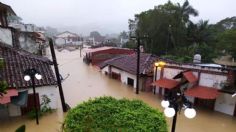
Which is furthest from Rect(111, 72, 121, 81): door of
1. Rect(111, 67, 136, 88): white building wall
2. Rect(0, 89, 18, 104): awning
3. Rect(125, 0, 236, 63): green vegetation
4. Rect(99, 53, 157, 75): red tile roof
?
Rect(0, 89, 18, 104): awning

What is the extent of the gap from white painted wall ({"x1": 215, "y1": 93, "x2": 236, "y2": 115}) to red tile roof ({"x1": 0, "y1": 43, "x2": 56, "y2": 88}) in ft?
39.2

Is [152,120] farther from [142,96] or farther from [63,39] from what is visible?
[63,39]

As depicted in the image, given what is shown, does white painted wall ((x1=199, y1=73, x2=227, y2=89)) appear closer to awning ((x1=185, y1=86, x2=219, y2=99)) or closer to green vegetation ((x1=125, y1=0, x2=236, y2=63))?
awning ((x1=185, y1=86, x2=219, y2=99))

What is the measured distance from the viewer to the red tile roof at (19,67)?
46.6 feet

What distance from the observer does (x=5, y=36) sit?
→ 1878cm

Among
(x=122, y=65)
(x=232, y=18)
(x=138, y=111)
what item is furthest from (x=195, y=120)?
(x=232, y=18)

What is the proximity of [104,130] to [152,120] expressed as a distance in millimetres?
1946

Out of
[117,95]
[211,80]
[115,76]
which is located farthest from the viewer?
[115,76]

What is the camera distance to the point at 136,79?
21.6m

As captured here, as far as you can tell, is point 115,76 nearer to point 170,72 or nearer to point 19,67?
point 170,72

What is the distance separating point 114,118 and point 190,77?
9.31 m

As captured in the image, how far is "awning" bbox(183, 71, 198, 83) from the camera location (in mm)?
15922

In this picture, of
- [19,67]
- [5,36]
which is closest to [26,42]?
A: [5,36]

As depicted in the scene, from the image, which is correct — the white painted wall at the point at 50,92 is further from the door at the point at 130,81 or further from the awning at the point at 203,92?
the awning at the point at 203,92
